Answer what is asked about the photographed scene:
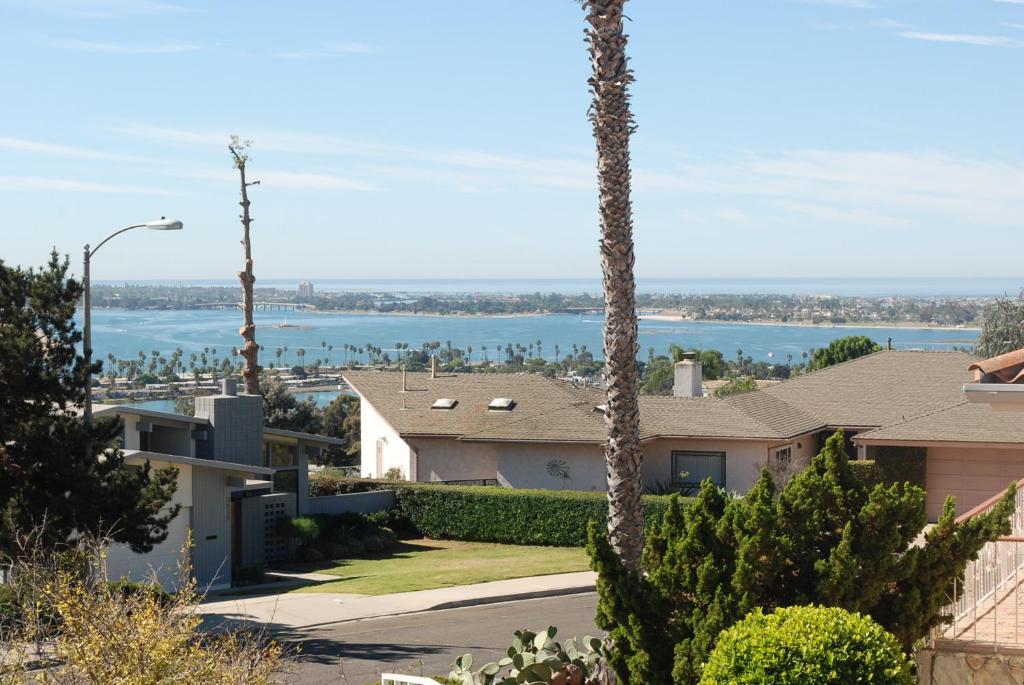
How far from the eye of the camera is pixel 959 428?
39.6 m

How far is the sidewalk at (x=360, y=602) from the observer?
27.0 meters

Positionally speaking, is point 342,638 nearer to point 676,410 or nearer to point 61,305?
point 61,305

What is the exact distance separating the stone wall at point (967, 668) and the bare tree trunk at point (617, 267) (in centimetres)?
445

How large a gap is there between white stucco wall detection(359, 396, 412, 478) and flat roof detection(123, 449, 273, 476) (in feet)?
43.1

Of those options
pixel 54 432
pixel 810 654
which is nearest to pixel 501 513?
pixel 54 432

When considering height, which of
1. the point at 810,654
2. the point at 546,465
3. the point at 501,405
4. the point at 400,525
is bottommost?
the point at 400,525

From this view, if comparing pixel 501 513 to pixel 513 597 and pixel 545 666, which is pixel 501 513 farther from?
pixel 545 666

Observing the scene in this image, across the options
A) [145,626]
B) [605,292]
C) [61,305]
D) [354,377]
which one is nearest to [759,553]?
[605,292]

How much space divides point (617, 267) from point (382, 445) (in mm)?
34074

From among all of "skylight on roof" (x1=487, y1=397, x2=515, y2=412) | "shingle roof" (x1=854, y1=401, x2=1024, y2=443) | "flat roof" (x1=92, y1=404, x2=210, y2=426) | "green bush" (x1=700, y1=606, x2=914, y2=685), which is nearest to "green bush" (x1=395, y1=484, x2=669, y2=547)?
"skylight on roof" (x1=487, y1=397, x2=515, y2=412)

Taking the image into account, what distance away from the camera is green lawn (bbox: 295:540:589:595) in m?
32.2

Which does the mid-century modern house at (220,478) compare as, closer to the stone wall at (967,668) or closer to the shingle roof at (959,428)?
the shingle roof at (959,428)

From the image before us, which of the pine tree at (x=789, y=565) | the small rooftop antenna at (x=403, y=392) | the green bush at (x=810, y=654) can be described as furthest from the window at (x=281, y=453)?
the green bush at (x=810, y=654)

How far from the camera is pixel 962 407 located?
4162cm
